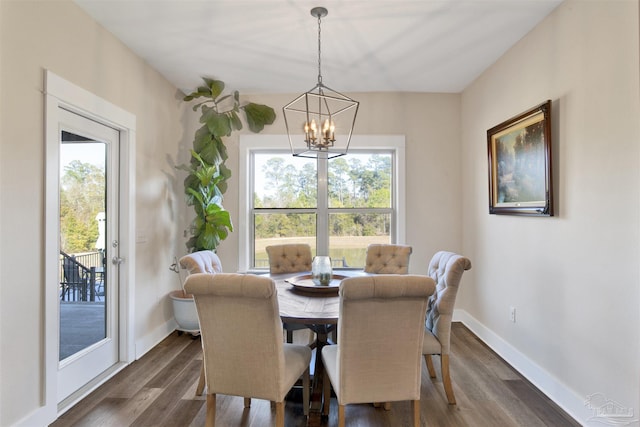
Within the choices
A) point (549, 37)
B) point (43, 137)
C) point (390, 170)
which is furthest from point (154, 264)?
point (549, 37)

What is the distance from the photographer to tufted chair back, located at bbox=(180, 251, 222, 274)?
8.15 ft

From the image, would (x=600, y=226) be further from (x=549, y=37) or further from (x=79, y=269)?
(x=79, y=269)

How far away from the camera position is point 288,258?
11.2ft

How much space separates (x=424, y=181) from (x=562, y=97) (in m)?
1.85

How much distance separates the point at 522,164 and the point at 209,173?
2.83 meters

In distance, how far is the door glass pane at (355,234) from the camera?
430 centimetres

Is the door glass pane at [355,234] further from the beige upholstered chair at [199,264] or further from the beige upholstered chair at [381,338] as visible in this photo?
the beige upholstered chair at [381,338]

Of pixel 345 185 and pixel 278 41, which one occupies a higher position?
pixel 278 41

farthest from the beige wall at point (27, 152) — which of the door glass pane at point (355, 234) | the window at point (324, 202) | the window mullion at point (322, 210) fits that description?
the door glass pane at point (355, 234)

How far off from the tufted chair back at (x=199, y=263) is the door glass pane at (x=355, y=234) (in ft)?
5.59

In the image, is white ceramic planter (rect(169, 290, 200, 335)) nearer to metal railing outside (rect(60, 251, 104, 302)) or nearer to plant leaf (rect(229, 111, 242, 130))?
metal railing outside (rect(60, 251, 104, 302))

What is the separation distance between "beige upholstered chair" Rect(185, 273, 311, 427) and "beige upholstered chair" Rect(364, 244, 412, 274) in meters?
1.58

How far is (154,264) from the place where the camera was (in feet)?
11.3

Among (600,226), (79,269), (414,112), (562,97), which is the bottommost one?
(79,269)
